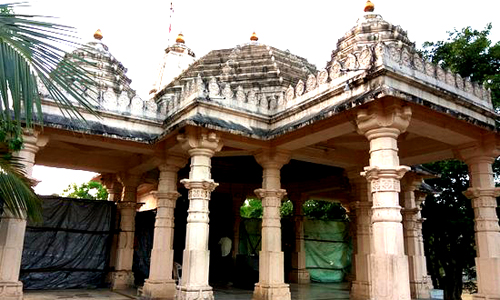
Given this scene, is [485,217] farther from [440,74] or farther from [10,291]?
[10,291]

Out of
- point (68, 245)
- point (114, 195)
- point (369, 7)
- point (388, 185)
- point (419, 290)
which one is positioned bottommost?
point (419, 290)

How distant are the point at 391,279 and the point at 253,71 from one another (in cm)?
769

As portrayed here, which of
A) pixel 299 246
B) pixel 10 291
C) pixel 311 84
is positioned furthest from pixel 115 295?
pixel 299 246

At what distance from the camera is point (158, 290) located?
10297 millimetres

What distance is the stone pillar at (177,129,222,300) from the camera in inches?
339

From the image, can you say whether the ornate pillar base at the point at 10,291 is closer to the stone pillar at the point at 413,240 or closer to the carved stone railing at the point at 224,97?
the carved stone railing at the point at 224,97

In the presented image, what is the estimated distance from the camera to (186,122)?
877 cm

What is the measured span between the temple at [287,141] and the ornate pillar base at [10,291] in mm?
20

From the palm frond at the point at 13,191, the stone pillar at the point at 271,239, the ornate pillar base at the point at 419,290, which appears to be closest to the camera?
the palm frond at the point at 13,191

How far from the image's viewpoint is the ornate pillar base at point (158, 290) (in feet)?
33.6

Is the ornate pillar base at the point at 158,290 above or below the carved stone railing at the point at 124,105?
below

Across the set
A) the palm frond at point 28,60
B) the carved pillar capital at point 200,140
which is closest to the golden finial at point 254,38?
the carved pillar capital at point 200,140

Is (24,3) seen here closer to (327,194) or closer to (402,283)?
(402,283)

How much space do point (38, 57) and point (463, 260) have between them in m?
14.9
